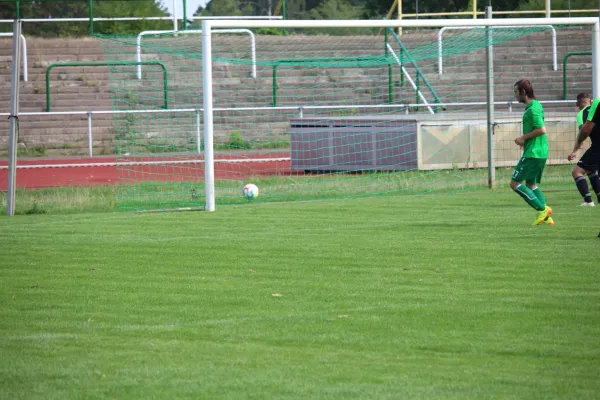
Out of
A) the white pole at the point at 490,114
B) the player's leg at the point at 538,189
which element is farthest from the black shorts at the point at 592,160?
the white pole at the point at 490,114

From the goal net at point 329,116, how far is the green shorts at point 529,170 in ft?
13.4

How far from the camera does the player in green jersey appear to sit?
11.9 metres

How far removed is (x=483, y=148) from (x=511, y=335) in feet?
48.6

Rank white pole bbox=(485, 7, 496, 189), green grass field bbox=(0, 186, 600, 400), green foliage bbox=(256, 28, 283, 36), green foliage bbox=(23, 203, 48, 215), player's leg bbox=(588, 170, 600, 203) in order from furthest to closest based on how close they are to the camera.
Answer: green foliage bbox=(256, 28, 283, 36) < white pole bbox=(485, 7, 496, 189) < green foliage bbox=(23, 203, 48, 215) < player's leg bbox=(588, 170, 600, 203) < green grass field bbox=(0, 186, 600, 400)

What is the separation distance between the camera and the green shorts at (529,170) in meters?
12.0

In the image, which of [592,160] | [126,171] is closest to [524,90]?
[592,160]

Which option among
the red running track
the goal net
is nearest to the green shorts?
the goal net

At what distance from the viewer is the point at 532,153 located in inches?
471

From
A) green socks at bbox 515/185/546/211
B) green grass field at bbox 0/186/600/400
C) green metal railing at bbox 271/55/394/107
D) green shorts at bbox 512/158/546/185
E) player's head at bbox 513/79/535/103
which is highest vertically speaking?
green metal railing at bbox 271/55/394/107

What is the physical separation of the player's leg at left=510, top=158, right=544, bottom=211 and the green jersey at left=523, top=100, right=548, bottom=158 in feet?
0.40

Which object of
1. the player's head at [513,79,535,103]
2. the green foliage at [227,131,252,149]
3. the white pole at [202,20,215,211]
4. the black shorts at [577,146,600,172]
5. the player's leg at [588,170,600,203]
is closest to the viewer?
the player's head at [513,79,535,103]

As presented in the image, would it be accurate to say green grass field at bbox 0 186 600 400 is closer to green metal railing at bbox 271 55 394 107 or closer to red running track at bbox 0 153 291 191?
green metal railing at bbox 271 55 394 107

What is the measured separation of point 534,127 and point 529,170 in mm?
536

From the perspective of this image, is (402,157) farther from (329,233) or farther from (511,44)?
(511,44)
